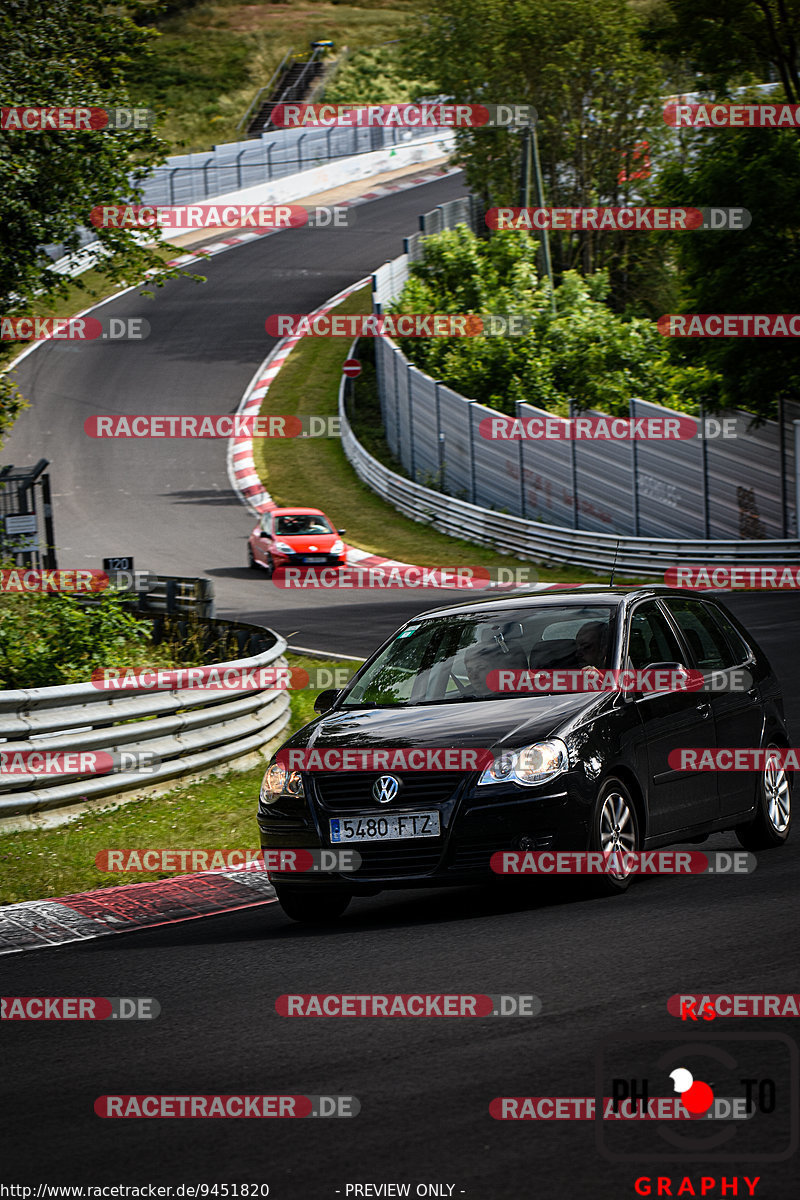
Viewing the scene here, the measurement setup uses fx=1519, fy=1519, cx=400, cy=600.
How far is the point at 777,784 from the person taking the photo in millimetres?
9273

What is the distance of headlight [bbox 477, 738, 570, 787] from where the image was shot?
24.0ft

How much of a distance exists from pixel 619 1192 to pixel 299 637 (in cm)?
1886

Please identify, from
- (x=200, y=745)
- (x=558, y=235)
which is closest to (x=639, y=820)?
(x=200, y=745)

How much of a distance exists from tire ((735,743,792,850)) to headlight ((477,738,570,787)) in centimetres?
208

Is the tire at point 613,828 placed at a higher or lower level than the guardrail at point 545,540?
higher
